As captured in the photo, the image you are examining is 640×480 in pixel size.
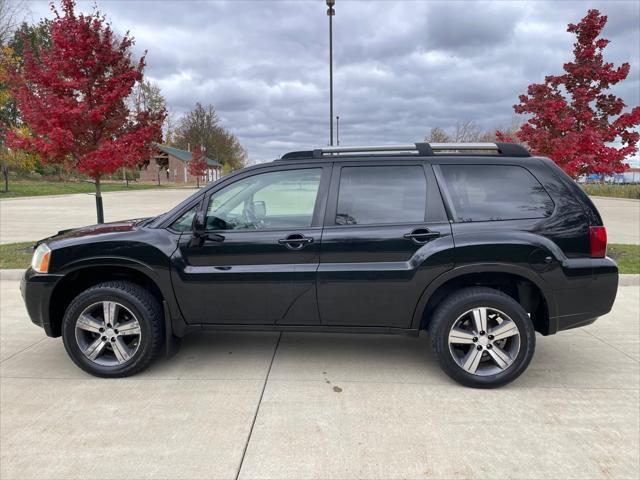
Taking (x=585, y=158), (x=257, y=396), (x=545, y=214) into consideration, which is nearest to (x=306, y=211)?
(x=257, y=396)

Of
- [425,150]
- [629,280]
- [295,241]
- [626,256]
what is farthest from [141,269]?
[626,256]

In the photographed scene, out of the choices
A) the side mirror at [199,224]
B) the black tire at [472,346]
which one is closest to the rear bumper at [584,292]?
the black tire at [472,346]

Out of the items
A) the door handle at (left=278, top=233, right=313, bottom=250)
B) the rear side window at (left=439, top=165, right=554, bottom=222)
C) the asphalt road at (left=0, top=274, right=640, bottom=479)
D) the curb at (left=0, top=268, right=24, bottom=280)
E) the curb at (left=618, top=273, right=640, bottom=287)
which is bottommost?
the asphalt road at (left=0, top=274, right=640, bottom=479)

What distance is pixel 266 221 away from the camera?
11.4 ft

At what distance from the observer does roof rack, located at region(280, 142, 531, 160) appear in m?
3.46

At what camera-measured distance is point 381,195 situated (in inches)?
132

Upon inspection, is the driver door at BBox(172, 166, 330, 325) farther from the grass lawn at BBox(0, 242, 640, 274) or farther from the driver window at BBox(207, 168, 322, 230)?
the grass lawn at BBox(0, 242, 640, 274)

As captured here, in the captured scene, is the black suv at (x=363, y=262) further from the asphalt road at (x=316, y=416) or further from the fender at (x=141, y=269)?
the asphalt road at (x=316, y=416)

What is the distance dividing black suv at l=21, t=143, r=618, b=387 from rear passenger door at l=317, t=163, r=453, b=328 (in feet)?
0.03

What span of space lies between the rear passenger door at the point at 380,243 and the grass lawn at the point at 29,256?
5.20m

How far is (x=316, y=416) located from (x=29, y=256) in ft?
24.2

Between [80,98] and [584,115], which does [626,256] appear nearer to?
[584,115]

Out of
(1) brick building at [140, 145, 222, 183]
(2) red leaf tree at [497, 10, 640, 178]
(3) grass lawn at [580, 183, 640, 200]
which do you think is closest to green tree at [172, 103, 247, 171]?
(1) brick building at [140, 145, 222, 183]

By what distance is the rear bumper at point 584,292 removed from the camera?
319cm
